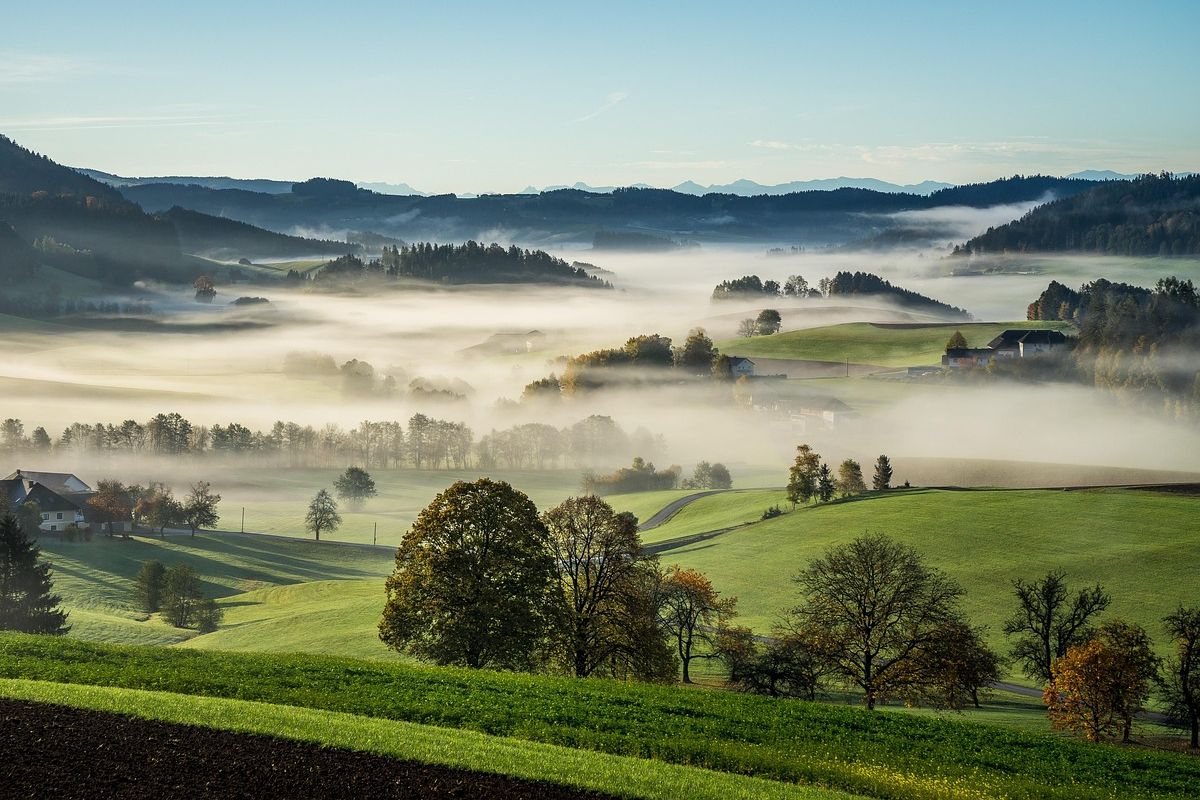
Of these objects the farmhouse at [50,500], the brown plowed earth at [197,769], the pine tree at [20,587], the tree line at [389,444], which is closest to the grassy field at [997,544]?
the brown plowed earth at [197,769]

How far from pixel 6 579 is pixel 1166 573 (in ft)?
296

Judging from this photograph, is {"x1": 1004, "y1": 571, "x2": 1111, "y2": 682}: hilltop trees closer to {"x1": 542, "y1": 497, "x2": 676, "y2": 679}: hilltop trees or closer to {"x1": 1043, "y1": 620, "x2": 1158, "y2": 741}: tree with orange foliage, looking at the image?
{"x1": 1043, "y1": 620, "x2": 1158, "y2": 741}: tree with orange foliage

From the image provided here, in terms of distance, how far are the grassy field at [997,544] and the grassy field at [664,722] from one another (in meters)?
39.3

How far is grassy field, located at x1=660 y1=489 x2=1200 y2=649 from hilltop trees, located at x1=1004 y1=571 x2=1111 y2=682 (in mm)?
3111

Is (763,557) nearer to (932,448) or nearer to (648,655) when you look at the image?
(648,655)

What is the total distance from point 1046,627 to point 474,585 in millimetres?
38159

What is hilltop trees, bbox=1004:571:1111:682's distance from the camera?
201ft

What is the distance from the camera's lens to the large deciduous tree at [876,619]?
47500 millimetres

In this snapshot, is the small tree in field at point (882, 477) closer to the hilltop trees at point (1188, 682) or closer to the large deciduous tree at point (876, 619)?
the hilltop trees at point (1188, 682)

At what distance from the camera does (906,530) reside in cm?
9656

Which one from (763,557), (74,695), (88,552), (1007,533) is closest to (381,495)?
(88,552)

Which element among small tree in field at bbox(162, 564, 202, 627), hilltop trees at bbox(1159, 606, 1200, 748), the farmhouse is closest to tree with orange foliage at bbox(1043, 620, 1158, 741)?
hilltop trees at bbox(1159, 606, 1200, 748)

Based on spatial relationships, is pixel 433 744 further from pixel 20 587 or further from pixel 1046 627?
pixel 20 587

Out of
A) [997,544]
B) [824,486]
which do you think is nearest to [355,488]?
[824,486]
